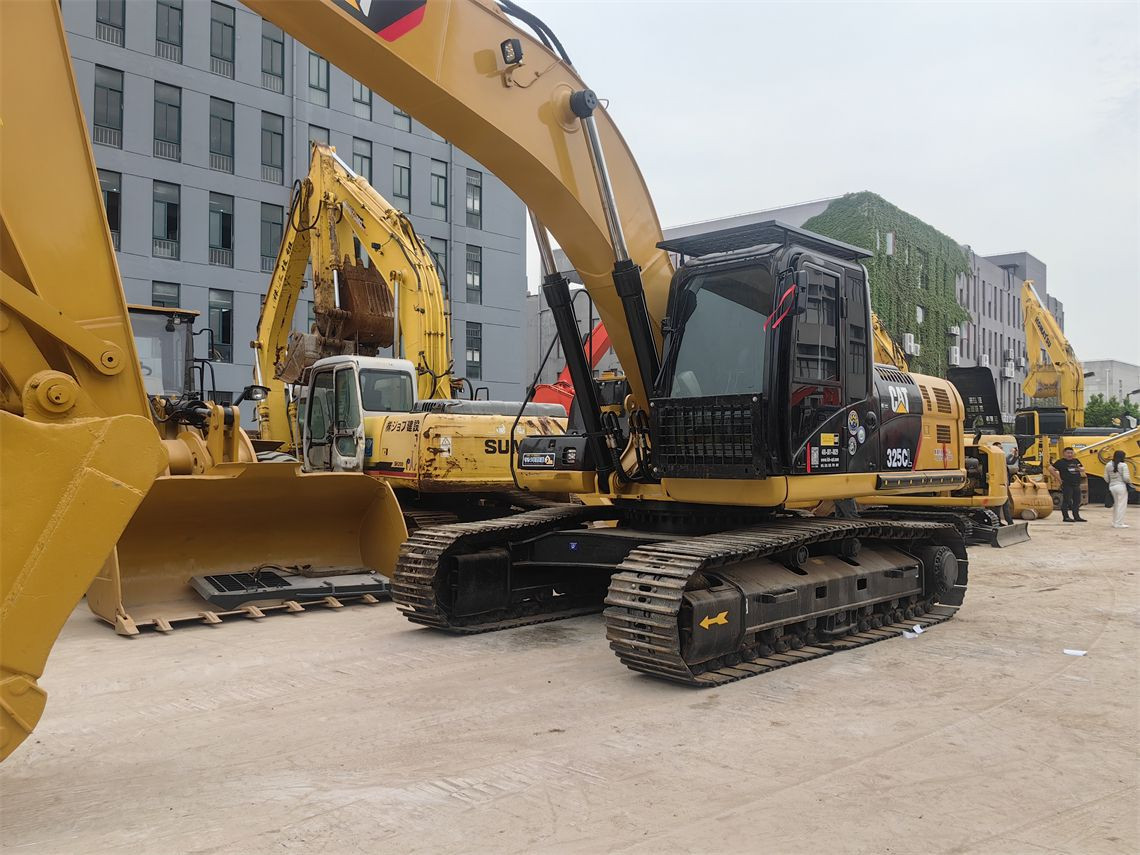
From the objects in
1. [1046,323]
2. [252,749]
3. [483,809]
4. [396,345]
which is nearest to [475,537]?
[252,749]

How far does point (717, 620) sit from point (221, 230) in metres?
25.8

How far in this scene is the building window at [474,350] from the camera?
35.0 meters

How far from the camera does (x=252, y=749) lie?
4.52 m

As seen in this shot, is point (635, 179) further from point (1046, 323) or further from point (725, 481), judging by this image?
point (1046, 323)

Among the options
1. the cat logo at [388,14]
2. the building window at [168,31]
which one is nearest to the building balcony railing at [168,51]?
the building window at [168,31]

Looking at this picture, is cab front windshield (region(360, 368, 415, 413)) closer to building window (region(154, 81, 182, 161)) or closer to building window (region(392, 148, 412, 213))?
building window (region(154, 81, 182, 161))

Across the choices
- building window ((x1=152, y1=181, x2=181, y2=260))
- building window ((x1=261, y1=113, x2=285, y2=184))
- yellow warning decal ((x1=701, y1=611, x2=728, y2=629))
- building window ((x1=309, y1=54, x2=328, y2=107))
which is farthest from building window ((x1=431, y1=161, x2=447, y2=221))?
yellow warning decal ((x1=701, y1=611, x2=728, y2=629))

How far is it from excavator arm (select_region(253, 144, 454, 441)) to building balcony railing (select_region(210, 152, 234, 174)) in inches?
626

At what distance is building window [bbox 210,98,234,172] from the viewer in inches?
1088

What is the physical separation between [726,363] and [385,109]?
93.9ft

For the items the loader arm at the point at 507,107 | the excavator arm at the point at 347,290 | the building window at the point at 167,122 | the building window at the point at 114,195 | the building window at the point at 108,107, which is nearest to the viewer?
the loader arm at the point at 507,107

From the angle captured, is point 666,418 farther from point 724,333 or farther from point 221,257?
point 221,257

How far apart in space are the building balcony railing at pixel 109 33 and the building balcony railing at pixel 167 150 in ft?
8.52

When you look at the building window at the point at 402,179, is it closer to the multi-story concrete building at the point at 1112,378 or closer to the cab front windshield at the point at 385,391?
the cab front windshield at the point at 385,391
